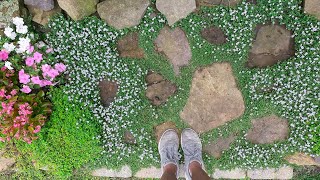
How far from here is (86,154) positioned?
16.7 ft

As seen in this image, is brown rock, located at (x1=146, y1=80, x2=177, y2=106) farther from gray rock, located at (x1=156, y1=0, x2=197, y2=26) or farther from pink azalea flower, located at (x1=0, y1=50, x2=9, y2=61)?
pink azalea flower, located at (x1=0, y1=50, x2=9, y2=61)

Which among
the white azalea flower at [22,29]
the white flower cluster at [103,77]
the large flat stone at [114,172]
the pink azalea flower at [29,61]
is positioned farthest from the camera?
the large flat stone at [114,172]

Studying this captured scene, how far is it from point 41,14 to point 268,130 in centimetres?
417

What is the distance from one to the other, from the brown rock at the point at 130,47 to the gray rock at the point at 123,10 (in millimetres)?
279

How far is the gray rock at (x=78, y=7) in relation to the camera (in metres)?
4.47

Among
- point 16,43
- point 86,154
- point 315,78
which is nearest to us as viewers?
point 16,43

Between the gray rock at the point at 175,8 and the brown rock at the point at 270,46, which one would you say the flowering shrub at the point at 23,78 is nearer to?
the gray rock at the point at 175,8

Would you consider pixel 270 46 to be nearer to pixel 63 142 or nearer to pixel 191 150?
pixel 191 150

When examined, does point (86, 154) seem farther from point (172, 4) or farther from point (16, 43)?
point (172, 4)

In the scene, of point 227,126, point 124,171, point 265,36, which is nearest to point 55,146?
point 124,171

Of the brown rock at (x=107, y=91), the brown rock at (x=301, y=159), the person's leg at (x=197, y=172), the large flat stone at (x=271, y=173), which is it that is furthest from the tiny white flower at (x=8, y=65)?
the brown rock at (x=301, y=159)

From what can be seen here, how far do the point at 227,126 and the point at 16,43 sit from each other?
361cm

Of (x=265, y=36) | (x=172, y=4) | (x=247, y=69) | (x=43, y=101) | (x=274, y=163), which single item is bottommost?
(x=274, y=163)

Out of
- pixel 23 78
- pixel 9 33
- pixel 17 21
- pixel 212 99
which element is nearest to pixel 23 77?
pixel 23 78
